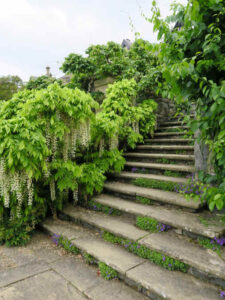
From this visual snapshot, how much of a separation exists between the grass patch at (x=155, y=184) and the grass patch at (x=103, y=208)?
72cm

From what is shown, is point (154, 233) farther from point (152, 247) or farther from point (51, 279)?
point (51, 279)

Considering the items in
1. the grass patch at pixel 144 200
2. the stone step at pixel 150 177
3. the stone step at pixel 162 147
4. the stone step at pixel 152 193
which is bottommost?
the grass patch at pixel 144 200

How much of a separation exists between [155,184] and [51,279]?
2.06 meters

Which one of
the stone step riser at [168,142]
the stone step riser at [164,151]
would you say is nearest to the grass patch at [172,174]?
the stone step riser at [164,151]

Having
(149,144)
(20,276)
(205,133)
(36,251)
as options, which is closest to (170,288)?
(205,133)

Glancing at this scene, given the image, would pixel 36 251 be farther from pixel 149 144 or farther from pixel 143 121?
pixel 143 121

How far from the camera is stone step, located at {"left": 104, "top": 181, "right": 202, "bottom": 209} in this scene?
9.23ft

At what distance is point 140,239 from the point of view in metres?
2.50

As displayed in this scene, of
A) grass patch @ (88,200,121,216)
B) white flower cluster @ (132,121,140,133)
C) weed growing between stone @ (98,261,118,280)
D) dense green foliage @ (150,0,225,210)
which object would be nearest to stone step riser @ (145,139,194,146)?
white flower cluster @ (132,121,140,133)

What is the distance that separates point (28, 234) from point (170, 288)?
222 cm

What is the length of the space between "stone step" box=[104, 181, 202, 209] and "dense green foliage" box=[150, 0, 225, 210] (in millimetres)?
884

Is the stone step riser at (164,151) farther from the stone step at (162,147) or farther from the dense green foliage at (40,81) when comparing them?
the dense green foliage at (40,81)

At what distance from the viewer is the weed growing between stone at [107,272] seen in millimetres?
2193

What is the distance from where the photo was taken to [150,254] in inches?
90.8
